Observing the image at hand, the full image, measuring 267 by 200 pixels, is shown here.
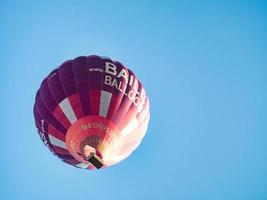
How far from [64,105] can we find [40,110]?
0.95 metres

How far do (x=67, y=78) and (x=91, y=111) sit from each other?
129 cm

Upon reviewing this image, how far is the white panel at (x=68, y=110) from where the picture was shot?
376 inches

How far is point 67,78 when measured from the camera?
9.90m

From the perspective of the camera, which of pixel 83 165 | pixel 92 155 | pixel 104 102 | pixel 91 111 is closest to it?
pixel 92 155

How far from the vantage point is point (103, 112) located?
945cm

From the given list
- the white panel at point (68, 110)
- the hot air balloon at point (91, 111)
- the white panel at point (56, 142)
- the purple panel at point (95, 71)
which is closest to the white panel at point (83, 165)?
the hot air balloon at point (91, 111)

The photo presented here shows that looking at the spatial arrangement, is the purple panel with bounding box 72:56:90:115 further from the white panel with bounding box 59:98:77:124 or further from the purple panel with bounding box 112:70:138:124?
the purple panel with bounding box 112:70:138:124

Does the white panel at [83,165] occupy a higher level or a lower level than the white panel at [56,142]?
lower

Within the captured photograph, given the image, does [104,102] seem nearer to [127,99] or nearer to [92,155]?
[127,99]

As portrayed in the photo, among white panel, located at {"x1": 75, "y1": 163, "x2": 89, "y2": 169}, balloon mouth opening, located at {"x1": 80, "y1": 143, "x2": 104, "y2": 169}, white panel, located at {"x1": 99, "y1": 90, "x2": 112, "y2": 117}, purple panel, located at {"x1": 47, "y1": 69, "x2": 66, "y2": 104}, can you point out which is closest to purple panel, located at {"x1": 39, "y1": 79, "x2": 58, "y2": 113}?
purple panel, located at {"x1": 47, "y1": 69, "x2": 66, "y2": 104}

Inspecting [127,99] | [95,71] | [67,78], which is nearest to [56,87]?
[67,78]

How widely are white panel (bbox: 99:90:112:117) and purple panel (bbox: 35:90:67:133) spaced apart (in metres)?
1.22

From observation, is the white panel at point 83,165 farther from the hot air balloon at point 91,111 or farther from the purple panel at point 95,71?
the purple panel at point 95,71

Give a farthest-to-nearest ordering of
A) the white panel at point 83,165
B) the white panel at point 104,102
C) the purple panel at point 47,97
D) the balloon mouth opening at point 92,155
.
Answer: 1. the white panel at point 83,165
2. the purple panel at point 47,97
3. the white panel at point 104,102
4. the balloon mouth opening at point 92,155
